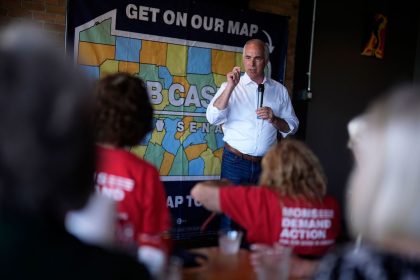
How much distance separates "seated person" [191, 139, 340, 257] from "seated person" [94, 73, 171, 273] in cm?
28

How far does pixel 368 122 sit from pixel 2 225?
735 mm

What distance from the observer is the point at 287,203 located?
179 centimetres

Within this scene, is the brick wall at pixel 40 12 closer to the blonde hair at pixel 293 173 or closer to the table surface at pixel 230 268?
the blonde hair at pixel 293 173

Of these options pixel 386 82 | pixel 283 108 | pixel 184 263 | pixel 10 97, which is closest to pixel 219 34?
pixel 283 108

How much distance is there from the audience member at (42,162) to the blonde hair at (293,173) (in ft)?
3.60

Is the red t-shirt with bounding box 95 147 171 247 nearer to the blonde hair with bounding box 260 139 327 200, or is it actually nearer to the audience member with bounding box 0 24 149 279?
the blonde hair with bounding box 260 139 327 200

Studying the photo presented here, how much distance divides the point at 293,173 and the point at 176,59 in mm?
2483

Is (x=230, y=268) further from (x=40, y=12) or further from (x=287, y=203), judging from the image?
(x=40, y=12)

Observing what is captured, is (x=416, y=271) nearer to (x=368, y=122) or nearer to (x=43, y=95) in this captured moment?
(x=368, y=122)

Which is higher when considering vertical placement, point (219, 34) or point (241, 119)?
point (219, 34)

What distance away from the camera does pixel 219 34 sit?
4293mm

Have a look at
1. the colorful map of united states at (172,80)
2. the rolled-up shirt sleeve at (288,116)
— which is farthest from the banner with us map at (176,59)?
the rolled-up shirt sleeve at (288,116)

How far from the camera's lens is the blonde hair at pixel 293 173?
71.5 inches

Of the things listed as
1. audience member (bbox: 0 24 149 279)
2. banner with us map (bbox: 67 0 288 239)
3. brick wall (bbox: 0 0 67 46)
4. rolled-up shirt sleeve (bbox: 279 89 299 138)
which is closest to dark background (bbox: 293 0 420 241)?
banner with us map (bbox: 67 0 288 239)
